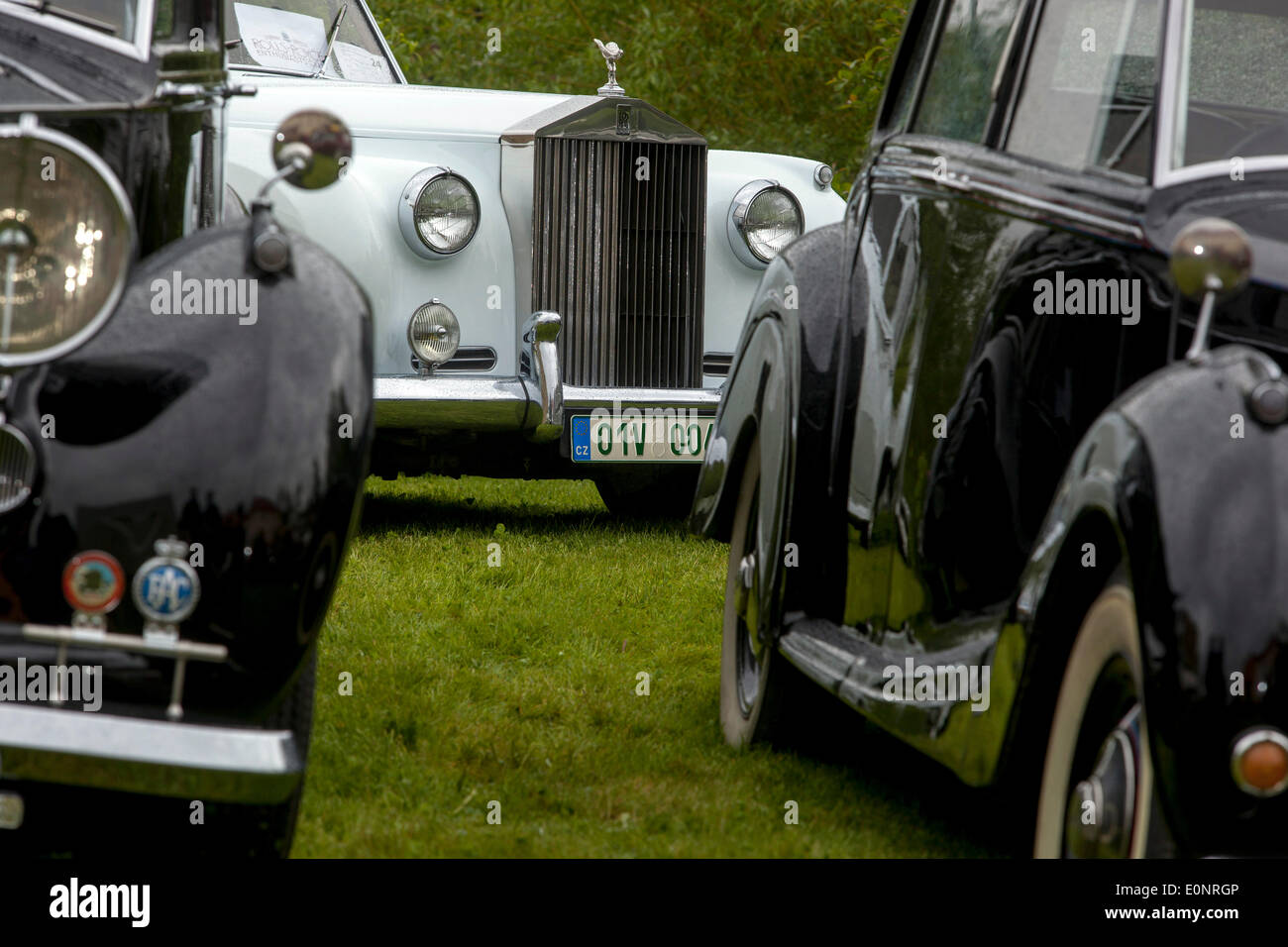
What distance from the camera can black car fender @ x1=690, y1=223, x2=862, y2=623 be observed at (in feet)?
11.8

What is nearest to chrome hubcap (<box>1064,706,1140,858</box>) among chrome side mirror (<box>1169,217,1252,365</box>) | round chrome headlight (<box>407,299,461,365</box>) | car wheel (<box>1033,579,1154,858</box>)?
car wheel (<box>1033,579,1154,858</box>)

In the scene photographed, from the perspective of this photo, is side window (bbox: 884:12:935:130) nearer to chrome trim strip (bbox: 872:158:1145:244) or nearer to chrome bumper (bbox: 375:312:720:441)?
chrome trim strip (bbox: 872:158:1145:244)

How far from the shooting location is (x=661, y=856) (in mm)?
3027

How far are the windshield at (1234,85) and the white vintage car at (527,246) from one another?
3.67m

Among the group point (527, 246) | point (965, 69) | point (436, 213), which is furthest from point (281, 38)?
point (965, 69)

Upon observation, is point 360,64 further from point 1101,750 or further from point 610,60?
point 1101,750

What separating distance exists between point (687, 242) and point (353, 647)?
2787mm

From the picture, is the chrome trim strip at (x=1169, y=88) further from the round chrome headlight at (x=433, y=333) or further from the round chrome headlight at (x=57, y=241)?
the round chrome headlight at (x=433, y=333)

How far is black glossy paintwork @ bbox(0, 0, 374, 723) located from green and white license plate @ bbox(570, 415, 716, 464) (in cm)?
383

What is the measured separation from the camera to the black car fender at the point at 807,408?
360 centimetres

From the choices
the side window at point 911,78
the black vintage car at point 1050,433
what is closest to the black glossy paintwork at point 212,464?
the black vintage car at point 1050,433
